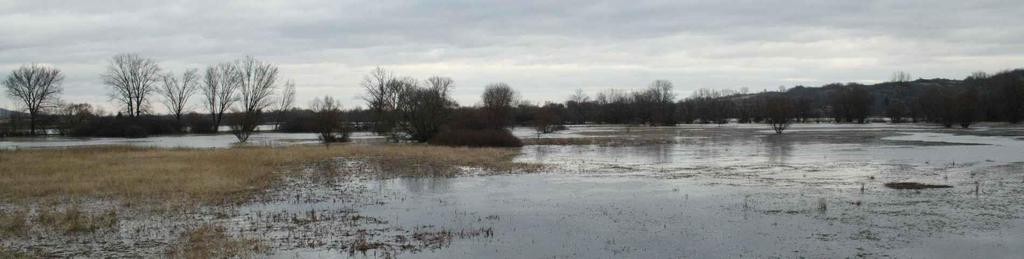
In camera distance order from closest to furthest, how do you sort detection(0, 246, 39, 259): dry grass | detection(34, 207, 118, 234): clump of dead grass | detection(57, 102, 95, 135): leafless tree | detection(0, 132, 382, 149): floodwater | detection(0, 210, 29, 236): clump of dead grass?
detection(0, 246, 39, 259): dry grass → detection(0, 210, 29, 236): clump of dead grass → detection(34, 207, 118, 234): clump of dead grass → detection(0, 132, 382, 149): floodwater → detection(57, 102, 95, 135): leafless tree

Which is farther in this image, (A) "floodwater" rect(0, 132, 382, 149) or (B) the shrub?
(A) "floodwater" rect(0, 132, 382, 149)

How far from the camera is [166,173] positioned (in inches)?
914

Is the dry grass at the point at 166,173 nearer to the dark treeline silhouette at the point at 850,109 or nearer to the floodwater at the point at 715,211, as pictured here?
the floodwater at the point at 715,211

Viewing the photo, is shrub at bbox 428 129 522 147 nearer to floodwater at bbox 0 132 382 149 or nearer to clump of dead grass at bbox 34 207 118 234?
floodwater at bbox 0 132 382 149

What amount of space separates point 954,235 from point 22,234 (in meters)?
15.7

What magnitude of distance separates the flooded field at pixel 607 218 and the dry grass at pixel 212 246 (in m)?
0.10

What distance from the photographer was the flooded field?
35.8 ft

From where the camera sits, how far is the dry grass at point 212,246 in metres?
10.3

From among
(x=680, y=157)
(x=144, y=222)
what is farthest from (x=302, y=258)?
(x=680, y=157)

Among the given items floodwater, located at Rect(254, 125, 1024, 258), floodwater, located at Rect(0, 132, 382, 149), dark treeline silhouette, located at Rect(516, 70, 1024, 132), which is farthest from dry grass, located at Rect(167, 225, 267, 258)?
dark treeline silhouette, located at Rect(516, 70, 1024, 132)

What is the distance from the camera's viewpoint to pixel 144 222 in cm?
1342

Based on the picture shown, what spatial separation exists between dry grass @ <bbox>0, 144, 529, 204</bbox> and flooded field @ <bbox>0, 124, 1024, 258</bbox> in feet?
4.94

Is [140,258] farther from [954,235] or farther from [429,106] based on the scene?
[429,106]

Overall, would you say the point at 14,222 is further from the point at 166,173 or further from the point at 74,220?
the point at 166,173
